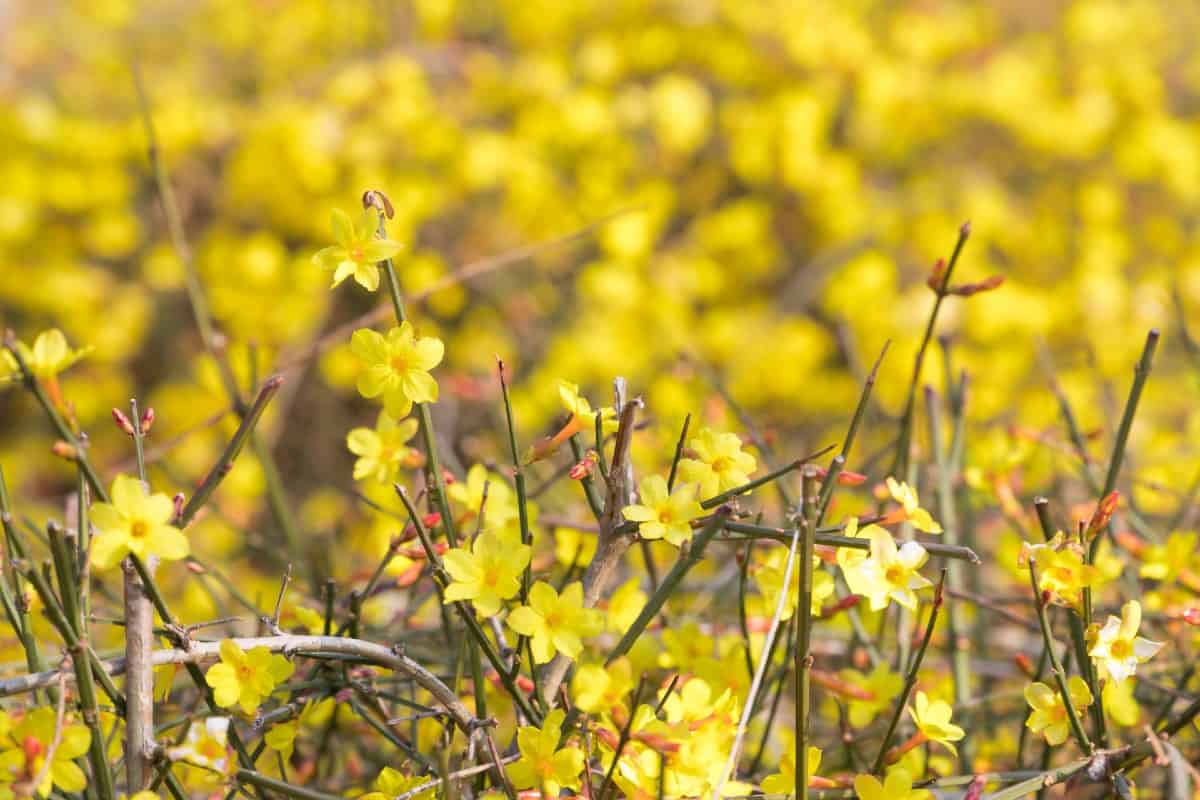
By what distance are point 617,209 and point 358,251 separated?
2.78 metres

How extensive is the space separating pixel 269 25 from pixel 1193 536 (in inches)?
170

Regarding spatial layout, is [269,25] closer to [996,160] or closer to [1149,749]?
[996,160]

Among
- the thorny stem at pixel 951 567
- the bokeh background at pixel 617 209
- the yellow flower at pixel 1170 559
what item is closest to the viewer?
the yellow flower at pixel 1170 559

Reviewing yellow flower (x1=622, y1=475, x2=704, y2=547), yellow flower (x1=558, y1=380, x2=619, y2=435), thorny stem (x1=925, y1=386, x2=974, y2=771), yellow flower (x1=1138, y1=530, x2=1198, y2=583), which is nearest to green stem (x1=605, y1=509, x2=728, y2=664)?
yellow flower (x1=622, y1=475, x2=704, y2=547)

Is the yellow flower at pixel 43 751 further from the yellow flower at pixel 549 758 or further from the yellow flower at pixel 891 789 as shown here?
the yellow flower at pixel 891 789

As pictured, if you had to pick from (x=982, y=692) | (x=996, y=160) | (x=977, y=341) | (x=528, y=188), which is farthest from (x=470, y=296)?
(x=982, y=692)

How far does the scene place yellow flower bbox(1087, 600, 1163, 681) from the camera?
0.82 m

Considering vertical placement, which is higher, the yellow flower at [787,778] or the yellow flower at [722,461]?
the yellow flower at [722,461]

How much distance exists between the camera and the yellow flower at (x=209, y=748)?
30.1 inches

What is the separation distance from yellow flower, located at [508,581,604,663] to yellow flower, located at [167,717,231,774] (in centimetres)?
22

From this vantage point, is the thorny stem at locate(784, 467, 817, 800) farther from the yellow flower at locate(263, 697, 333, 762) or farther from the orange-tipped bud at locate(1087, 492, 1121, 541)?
the yellow flower at locate(263, 697, 333, 762)

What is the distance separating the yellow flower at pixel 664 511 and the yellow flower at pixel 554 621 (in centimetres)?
7

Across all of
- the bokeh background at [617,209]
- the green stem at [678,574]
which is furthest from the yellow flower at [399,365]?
the bokeh background at [617,209]

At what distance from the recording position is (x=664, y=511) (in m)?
0.82
